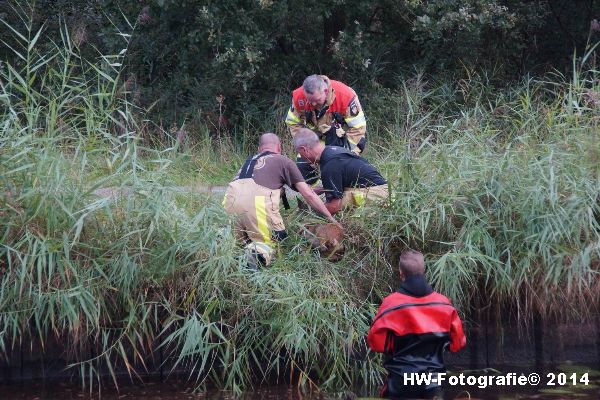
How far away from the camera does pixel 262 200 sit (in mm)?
6754

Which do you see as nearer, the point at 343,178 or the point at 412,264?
the point at 412,264

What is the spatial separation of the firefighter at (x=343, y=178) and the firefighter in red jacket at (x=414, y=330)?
1.66 m

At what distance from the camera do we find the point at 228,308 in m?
6.41

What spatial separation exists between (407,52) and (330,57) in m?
1.08

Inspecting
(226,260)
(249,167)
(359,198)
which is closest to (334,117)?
(359,198)

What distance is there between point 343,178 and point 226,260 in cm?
123

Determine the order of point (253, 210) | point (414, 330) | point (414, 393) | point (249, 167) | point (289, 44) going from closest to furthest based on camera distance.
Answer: point (414, 330)
point (414, 393)
point (253, 210)
point (249, 167)
point (289, 44)

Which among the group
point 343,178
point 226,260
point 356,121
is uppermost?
point 356,121

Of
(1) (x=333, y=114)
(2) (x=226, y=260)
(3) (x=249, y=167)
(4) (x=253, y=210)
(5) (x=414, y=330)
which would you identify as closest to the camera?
(5) (x=414, y=330)

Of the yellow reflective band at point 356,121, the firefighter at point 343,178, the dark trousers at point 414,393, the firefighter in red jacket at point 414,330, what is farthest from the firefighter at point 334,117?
the dark trousers at point 414,393

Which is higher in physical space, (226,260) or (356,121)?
(356,121)

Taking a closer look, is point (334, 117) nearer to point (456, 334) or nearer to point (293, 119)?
point (293, 119)

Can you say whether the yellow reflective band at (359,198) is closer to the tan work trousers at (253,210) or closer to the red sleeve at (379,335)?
the tan work trousers at (253,210)

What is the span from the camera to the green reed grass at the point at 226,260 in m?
6.26
